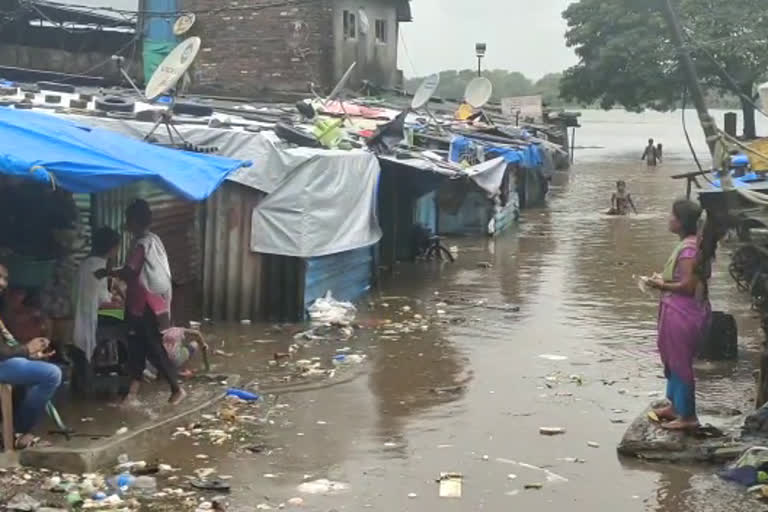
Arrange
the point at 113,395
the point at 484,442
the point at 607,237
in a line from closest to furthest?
1. the point at 484,442
2. the point at 113,395
3. the point at 607,237

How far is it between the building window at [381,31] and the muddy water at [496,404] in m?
13.7

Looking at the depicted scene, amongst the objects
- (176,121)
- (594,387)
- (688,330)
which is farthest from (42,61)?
(688,330)

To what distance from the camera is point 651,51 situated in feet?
140

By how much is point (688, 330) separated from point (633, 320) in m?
5.70

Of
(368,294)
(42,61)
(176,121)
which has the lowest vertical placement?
(368,294)

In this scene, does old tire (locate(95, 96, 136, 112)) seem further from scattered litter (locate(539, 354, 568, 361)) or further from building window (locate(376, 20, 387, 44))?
building window (locate(376, 20, 387, 44))

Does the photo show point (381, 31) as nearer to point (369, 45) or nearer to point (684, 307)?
point (369, 45)

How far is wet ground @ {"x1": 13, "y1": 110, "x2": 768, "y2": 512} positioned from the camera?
6.14m

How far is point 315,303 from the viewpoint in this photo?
1206 cm

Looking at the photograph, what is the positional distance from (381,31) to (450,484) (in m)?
24.2

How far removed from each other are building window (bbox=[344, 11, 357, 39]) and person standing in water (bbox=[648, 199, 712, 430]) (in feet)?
64.6

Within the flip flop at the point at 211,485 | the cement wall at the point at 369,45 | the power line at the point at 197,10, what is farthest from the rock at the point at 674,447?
the cement wall at the point at 369,45

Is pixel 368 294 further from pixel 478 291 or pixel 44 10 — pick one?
pixel 44 10

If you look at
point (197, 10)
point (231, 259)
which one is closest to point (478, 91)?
point (197, 10)
